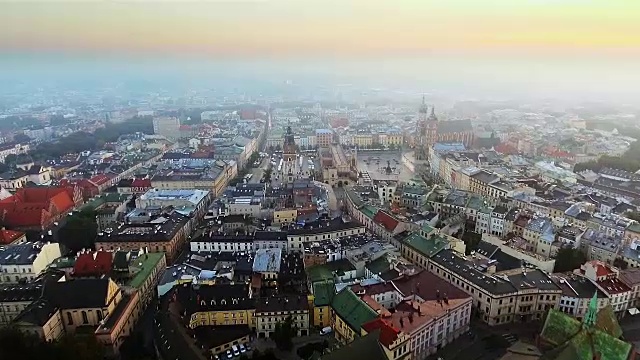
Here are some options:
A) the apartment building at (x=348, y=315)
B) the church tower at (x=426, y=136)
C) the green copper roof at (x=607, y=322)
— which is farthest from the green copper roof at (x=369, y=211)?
the church tower at (x=426, y=136)

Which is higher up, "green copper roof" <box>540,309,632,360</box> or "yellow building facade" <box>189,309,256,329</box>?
"green copper roof" <box>540,309,632,360</box>

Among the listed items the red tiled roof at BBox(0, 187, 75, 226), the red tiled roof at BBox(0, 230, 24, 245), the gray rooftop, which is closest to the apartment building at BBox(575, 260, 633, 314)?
the gray rooftop

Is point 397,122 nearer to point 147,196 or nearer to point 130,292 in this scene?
point 147,196

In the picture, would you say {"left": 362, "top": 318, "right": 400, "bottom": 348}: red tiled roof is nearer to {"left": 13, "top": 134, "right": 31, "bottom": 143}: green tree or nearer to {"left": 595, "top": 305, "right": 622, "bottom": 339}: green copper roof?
{"left": 595, "top": 305, "right": 622, "bottom": 339}: green copper roof

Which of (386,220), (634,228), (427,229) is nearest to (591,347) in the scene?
(427,229)

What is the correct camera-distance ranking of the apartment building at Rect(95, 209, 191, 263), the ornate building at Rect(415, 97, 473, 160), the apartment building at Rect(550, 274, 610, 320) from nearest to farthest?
the apartment building at Rect(550, 274, 610, 320) → the apartment building at Rect(95, 209, 191, 263) → the ornate building at Rect(415, 97, 473, 160)

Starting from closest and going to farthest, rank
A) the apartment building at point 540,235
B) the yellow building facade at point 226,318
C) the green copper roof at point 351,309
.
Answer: the green copper roof at point 351,309
the yellow building facade at point 226,318
the apartment building at point 540,235

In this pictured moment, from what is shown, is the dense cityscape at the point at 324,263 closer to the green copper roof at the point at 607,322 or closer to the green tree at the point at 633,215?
the green copper roof at the point at 607,322
